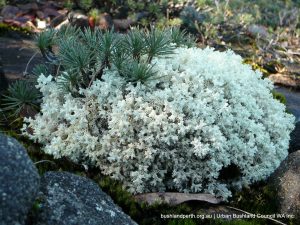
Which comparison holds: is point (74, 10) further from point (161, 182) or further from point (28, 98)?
point (161, 182)

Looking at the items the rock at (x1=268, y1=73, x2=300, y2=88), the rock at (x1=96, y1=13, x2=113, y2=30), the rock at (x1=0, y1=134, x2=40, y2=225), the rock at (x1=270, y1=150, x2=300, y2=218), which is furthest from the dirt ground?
the rock at (x1=268, y1=73, x2=300, y2=88)

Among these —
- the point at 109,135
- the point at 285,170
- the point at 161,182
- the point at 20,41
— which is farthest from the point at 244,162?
the point at 20,41

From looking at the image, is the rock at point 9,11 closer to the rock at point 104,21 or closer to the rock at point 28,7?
the rock at point 28,7

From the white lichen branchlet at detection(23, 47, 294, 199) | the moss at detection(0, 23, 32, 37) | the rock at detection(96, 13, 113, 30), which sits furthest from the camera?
the rock at detection(96, 13, 113, 30)

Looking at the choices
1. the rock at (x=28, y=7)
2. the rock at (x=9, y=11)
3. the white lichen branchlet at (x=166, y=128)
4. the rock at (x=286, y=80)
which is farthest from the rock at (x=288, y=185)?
the rock at (x=28, y=7)

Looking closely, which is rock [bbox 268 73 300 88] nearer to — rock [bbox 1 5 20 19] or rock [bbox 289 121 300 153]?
rock [bbox 289 121 300 153]

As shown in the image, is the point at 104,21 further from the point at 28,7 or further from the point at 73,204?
the point at 73,204
